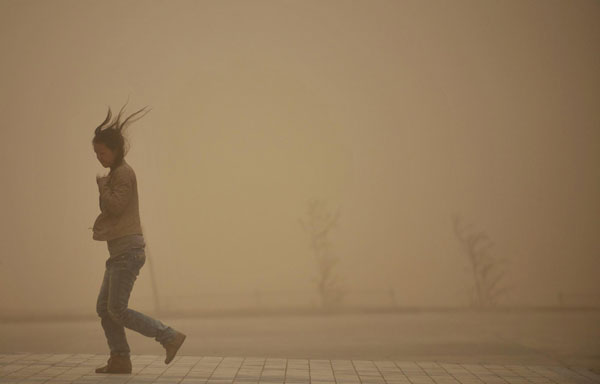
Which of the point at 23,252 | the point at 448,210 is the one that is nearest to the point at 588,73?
the point at 448,210

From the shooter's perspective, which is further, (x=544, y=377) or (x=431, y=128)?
(x=431, y=128)

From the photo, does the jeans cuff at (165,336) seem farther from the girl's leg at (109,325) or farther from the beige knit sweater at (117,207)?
the beige knit sweater at (117,207)

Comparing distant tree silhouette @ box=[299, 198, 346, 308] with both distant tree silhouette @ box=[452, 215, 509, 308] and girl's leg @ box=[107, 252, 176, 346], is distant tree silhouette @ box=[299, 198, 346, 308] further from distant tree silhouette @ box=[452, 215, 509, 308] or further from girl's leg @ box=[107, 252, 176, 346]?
girl's leg @ box=[107, 252, 176, 346]

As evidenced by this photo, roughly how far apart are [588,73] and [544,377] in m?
9.35

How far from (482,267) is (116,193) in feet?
38.7

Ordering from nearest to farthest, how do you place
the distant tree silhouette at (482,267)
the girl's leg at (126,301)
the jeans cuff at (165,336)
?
the girl's leg at (126,301)
the jeans cuff at (165,336)
the distant tree silhouette at (482,267)

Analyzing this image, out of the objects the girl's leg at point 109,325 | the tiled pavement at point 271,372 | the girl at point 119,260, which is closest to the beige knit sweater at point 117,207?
the girl at point 119,260

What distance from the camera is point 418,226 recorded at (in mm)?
13789

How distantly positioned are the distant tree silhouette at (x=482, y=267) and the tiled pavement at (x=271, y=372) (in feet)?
30.0

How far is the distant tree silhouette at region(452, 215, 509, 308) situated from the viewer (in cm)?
1300

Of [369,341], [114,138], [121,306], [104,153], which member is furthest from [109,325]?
[369,341]

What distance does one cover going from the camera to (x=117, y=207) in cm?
338

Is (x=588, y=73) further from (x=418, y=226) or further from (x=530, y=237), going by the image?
(x=418, y=226)

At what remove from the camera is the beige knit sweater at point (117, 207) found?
3393mm
